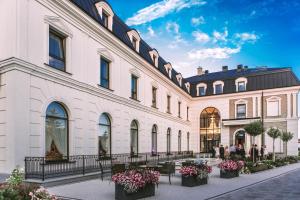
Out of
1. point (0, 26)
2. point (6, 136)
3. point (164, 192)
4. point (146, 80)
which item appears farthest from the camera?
point (146, 80)

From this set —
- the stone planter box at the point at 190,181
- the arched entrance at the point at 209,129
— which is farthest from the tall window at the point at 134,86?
the arched entrance at the point at 209,129

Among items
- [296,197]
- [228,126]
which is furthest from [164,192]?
[228,126]

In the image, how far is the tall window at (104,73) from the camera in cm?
1965

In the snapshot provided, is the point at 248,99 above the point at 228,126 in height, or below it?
above

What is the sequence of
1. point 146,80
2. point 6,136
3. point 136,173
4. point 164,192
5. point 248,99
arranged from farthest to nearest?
1. point 248,99
2. point 146,80
3. point 6,136
4. point 164,192
5. point 136,173

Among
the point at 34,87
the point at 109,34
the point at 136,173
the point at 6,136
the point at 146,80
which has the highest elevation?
the point at 109,34

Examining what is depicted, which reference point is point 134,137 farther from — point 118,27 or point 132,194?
point 132,194

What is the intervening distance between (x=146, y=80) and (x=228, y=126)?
17743 mm

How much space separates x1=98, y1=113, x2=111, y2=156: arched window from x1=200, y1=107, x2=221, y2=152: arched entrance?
79.4ft

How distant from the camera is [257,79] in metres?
38.8

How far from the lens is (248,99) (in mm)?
39375

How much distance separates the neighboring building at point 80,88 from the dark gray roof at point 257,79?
0.88 m

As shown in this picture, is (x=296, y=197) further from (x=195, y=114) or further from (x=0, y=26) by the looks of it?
(x=195, y=114)

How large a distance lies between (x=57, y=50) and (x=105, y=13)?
6019 millimetres
